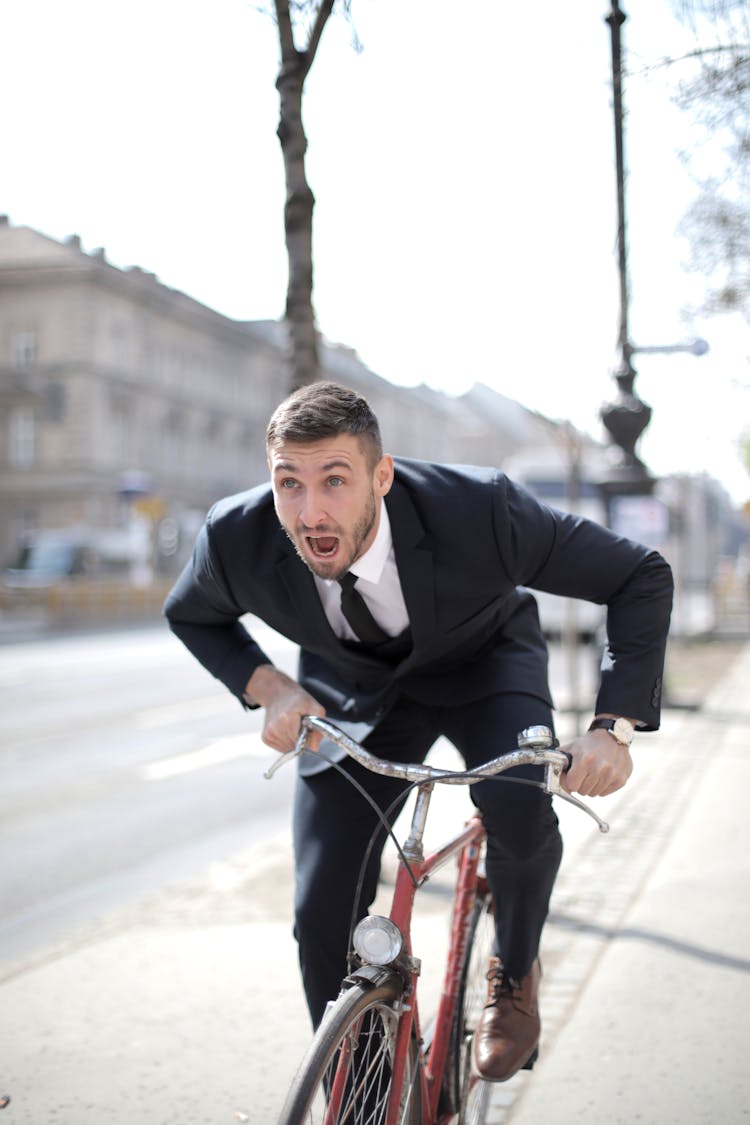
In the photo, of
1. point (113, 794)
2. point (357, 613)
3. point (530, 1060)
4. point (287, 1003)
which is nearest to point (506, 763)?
point (357, 613)

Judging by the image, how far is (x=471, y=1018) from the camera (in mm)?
3221

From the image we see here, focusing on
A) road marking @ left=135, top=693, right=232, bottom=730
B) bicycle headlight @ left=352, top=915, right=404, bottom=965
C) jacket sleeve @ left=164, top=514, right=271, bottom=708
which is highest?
jacket sleeve @ left=164, top=514, right=271, bottom=708

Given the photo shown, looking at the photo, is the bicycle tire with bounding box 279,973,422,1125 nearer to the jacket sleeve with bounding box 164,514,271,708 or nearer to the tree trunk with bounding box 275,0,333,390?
the jacket sleeve with bounding box 164,514,271,708

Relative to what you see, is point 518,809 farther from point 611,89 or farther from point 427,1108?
point 611,89

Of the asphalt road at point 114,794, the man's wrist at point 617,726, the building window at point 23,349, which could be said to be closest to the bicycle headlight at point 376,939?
the man's wrist at point 617,726

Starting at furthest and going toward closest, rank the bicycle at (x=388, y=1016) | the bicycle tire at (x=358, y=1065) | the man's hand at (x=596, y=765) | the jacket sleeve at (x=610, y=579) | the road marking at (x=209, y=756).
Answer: the road marking at (x=209, y=756) → the jacket sleeve at (x=610, y=579) → the man's hand at (x=596, y=765) → the bicycle at (x=388, y=1016) → the bicycle tire at (x=358, y=1065)

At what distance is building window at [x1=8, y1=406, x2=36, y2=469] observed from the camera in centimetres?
5219

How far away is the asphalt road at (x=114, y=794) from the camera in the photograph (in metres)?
6.36

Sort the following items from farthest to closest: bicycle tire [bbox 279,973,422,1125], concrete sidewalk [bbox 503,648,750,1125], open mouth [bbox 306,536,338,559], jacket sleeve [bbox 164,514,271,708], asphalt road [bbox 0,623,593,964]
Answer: asphalt road [bbox 0,623,593,964] → concrete sidewalk [bbox 503,648,750,1125] → jacket sleeve [bbox 164,514,271,708] → open mouth [bbox 306,536,338,559] → bicycle tire [bbox 279,973,422,1125]

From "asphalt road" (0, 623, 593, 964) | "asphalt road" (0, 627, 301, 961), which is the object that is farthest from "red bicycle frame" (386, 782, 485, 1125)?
"asphalt road" (0, 627, 301, 961)

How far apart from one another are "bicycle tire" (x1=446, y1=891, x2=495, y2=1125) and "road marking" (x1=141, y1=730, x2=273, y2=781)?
21.8ft

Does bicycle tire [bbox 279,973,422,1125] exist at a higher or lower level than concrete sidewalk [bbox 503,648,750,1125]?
higher

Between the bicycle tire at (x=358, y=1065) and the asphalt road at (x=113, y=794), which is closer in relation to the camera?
the bicycle tire at (x=358, y=1065)

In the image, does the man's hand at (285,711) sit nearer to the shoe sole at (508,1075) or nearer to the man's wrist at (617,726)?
the man's wrist at (617,726)
